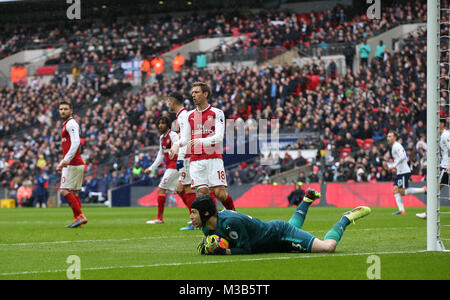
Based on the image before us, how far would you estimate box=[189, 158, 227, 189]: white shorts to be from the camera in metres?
13.0

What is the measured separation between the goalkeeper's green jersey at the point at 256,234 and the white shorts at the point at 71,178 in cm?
735

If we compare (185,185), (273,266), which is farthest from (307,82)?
(273,266)

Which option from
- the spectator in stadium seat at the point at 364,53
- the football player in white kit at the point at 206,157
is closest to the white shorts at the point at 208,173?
the football player in white kit at the point at 206,157

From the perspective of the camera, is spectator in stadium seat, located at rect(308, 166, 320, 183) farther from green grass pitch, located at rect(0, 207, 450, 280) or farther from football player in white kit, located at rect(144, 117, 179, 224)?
green grass pitch, located at rect(0, 207, 450, 280)

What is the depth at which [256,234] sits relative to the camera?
29.7 ft

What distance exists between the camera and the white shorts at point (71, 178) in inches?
621

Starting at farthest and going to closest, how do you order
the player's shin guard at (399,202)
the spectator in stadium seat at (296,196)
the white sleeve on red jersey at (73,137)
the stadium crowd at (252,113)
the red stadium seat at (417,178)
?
the stadium crowd at (252,113) → the spectator in stadium seat at (296,196) → the red stadium seat at (417,178) → the player's shin guard at (399,202) → the white sleeve on red jersey at (73,137)

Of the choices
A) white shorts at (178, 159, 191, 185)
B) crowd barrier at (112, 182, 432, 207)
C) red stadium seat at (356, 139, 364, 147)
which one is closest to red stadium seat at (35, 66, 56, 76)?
crowd barrier at (112, 182, 432, 207)

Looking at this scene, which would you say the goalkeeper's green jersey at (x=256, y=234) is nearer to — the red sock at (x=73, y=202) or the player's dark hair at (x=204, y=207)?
the player's dark hair at (x=204, y=207)

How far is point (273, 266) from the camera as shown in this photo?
25.6ft

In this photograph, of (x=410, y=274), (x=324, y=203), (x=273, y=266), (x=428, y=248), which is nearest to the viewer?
(x=410, y=274)

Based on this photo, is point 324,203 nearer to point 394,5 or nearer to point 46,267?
point 394,5

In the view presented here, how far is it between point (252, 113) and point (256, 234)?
88.3ft
